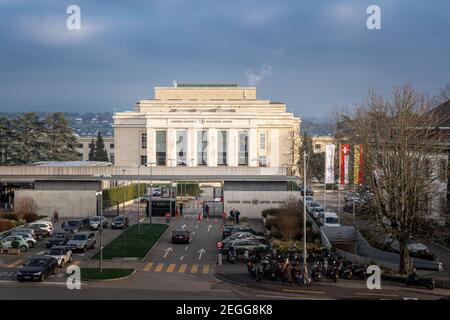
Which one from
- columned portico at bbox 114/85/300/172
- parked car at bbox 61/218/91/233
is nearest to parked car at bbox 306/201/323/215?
parked car at bbox 61/218/91/233

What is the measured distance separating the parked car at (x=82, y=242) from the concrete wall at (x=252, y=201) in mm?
21666

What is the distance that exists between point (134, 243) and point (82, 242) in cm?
469

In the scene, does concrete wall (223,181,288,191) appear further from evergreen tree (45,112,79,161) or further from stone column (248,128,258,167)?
evergreen tree (45,112,79,161)

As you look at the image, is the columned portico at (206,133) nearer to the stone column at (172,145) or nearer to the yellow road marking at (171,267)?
the stone column at (172,145)

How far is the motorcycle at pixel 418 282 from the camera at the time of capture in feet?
104

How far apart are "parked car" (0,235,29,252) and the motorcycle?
26657 millimetres

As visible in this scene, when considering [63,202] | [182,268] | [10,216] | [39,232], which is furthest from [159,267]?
[63,202]

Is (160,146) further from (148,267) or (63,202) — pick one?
(148,267)

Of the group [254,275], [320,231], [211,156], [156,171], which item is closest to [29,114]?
[211,156]

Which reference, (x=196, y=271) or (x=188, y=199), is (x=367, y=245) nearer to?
(x=196, y=271)

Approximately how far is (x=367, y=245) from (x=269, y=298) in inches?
705

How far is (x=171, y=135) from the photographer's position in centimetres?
10825

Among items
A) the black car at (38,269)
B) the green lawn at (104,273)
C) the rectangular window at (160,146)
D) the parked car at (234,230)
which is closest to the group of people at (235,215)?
the parked car at (234,230)

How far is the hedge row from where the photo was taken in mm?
70125
